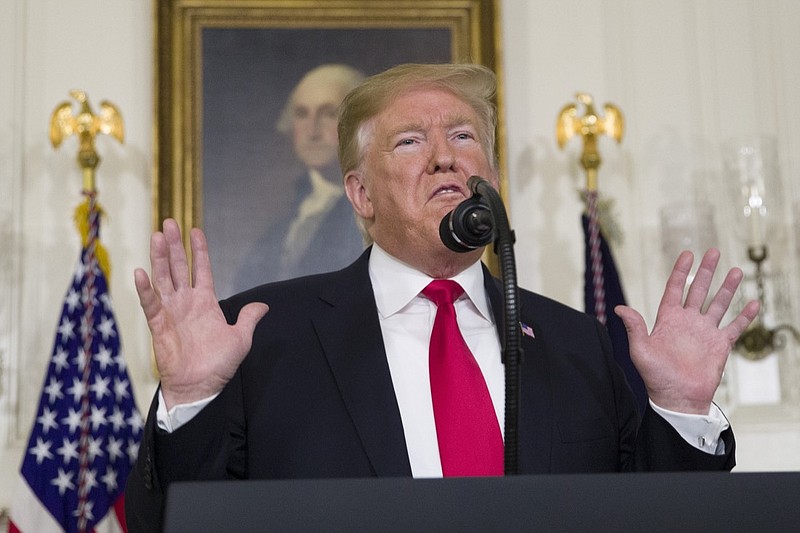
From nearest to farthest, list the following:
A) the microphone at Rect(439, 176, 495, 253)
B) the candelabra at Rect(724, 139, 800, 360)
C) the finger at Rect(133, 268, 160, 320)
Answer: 1. the microphone at Rect(439, 176, 495, 253)
2. the finger at Rect(133, 268, 160, 320)
3. the candelabra at Rect(724, 139, 800, 360)

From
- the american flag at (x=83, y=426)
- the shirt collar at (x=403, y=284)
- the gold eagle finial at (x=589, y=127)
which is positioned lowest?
the american flag at (x=83, y=426)

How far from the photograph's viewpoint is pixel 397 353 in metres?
2.49

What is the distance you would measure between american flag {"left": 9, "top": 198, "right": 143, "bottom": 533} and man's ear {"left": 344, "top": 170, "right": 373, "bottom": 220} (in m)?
2.29

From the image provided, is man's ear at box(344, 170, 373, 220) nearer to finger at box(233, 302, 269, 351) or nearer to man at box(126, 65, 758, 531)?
man at box(126, 65, 758, 531)

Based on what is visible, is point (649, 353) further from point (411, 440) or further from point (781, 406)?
point (781, 406)

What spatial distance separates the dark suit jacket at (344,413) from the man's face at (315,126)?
3.06 meters

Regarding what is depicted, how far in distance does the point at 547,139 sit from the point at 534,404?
3.52 meters

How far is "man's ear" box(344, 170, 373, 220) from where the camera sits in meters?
2.90

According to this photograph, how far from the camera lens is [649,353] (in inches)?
84.0

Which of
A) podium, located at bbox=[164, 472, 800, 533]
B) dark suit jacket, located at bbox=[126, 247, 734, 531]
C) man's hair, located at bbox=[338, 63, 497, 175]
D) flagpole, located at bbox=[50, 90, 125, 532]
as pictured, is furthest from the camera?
flagpole, located at bbox=[50, 90, 125, 532]

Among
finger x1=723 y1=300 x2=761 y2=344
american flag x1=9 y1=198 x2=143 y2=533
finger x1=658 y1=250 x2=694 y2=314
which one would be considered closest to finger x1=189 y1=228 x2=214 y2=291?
finger x1=658 y1=250 x2=694 y2=314

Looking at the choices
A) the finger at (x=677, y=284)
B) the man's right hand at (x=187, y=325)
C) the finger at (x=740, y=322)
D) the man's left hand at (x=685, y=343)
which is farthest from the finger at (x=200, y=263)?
the finger at (x=740, y=322)

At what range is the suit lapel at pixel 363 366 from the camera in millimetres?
2254

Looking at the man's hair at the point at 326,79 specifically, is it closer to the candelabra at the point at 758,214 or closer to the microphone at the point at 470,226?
the candelabra at the point at 758,214
